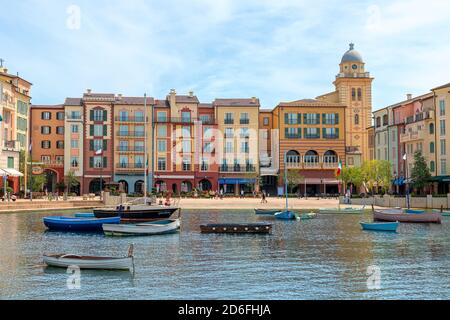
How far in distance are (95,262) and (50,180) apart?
256 feet

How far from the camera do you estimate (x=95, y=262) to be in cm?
2414

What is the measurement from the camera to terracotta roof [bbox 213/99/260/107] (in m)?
99.0

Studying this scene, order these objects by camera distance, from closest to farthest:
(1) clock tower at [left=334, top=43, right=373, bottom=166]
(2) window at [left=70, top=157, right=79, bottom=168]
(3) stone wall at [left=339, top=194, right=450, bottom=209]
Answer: (3) stone wall at [left=339, top=194, right=450, bottom=209] → (2) window at [left=70, top=157, right=79, bottom=168] → (1) clock tower at [left=334, top=43, right=373, bottom=166]

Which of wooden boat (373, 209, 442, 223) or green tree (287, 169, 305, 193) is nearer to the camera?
wooden boat (373, 209, 442, 223)

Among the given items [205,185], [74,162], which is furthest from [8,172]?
[205,185]

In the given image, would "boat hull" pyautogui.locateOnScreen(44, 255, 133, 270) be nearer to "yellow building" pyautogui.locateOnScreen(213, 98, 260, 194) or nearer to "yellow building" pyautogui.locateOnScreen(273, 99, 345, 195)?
"yellow building" pyautogui.locateOnScreen(213, 98, 260, 194)

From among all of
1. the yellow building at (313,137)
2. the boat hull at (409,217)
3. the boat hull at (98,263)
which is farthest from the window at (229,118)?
the boat hull at (98,263)

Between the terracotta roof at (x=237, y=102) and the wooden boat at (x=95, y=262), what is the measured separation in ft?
247

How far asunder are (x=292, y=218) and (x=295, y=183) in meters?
40.7

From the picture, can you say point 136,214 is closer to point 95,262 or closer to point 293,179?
point 95,262

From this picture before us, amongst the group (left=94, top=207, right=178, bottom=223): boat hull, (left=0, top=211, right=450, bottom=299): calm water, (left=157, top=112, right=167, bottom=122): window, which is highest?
(left=157, top=112, right=167, bottom=122): window

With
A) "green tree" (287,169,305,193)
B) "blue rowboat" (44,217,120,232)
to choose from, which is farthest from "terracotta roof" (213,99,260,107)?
"blue rowboat" (44,217,120,232)

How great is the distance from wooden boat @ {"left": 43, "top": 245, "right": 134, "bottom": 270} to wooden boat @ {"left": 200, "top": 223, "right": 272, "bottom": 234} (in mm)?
16453
